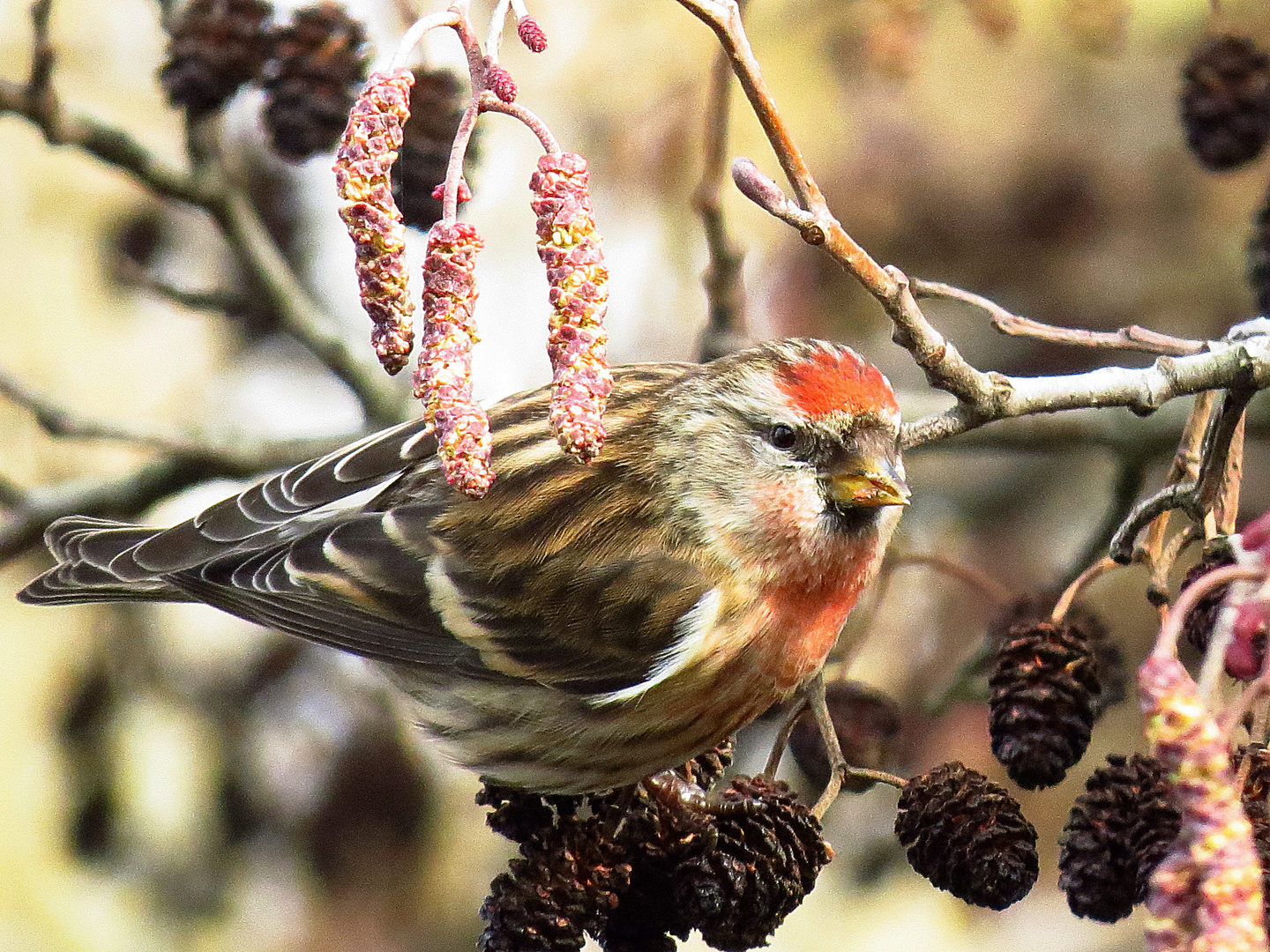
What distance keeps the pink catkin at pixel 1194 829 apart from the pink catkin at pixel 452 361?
20.3 inches

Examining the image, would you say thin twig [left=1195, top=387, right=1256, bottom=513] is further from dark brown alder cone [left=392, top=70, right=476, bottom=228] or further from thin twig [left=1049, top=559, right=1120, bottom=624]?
dark brown alder cone [left=392, top=70, right=476, bottom=228]

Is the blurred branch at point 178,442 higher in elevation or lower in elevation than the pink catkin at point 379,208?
higher

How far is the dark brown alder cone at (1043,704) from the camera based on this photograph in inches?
65.4

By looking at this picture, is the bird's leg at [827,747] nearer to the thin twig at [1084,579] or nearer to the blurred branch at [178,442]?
the thin twig at [1084,579]

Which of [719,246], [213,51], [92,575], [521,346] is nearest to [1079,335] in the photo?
[719,246]

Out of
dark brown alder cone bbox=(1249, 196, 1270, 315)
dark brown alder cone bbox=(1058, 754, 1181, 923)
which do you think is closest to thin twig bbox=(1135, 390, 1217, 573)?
dark brown alder cone bbox=(1058, 754, 1181, 923)

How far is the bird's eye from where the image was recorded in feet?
6.88

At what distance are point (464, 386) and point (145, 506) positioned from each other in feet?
5.62

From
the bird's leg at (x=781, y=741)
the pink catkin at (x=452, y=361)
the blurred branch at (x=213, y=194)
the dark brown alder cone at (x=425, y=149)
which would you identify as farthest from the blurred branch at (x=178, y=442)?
the pink catkin at (x=452, y=361)

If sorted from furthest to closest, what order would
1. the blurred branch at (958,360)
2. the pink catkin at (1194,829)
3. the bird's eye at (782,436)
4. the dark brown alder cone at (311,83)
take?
the dark brown alder cone at (311,83), the bird's eye at (782,436), the blurred branch at (958,360), the pink catkin at (1194,829)

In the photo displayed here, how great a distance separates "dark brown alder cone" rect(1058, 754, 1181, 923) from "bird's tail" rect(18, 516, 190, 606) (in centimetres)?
142

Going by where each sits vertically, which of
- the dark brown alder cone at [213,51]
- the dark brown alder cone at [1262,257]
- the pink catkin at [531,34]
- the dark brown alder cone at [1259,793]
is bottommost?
the dark brown alder cone at [1259,793]

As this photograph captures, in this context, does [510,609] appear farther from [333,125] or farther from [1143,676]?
[1143,676]

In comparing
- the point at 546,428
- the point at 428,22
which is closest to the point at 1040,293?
the point at 546,428
